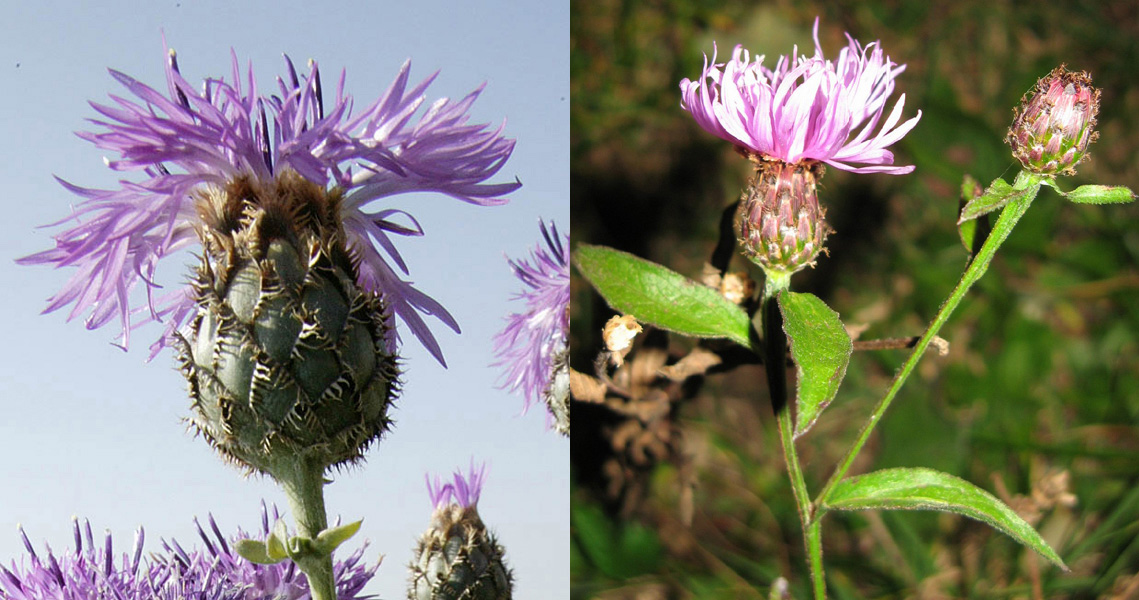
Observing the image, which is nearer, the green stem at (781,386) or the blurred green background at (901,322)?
the green stem at (781,386)

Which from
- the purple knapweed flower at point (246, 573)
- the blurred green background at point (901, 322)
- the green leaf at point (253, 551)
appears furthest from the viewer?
the blurred green background at point (901, 322)

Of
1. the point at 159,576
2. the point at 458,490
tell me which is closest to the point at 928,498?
the point at 458,490

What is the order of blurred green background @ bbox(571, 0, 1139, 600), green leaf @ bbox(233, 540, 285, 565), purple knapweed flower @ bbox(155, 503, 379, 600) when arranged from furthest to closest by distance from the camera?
1. blurred green background @ bbox(571, 0, 1139, 600)
2. purple knapweed flower @ bbox(155, 503, 379, 600)
3. green leaf @ bbox(233, 540, 285, 565)

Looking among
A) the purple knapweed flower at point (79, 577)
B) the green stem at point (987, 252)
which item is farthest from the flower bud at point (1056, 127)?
the purple knapweed flower at point (79, 577)

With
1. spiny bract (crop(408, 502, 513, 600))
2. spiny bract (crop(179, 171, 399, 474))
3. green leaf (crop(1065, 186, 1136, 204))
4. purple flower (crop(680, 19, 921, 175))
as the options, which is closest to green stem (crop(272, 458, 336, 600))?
spiny bract (crop(179, 171, 399, 474))

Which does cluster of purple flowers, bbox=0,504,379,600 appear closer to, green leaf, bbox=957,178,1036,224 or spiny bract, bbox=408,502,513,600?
spiny bract, bbox=408,502,513,600

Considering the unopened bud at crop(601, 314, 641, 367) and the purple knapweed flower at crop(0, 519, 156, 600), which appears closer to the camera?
the purple knapweed flower at crop(0, 519, 156, 600)

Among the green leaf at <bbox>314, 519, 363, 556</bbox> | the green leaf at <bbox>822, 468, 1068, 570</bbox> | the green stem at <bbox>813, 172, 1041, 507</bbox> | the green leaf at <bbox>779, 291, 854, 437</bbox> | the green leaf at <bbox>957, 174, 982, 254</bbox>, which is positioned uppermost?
the green leaf at <bbox>957, 174, 982, 254</bbox>

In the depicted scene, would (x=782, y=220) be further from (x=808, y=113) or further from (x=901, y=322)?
(x=901, y=322)

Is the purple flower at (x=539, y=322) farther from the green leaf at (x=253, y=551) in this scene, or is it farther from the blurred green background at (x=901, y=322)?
the green leaf at (x=253, y=551)
